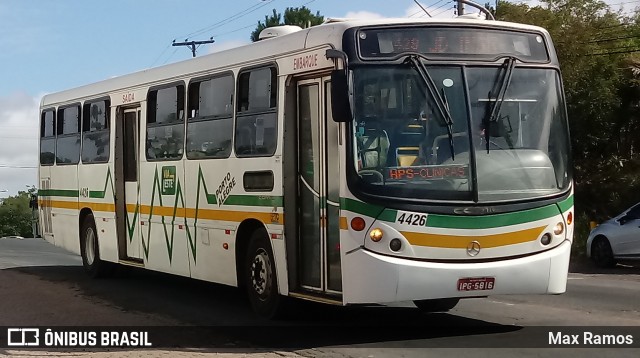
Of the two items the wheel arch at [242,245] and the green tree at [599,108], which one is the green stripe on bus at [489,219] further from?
the green tree at [599,108]

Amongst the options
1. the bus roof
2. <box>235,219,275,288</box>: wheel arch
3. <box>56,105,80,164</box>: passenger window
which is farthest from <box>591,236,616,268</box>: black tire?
<box>235,219,275,288</box>: wheel arch

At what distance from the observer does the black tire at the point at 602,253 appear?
2181 centimetres

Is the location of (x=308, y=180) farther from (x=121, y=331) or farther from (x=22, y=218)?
(x=22, y=218)

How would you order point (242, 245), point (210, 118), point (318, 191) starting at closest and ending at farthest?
point (318, 191) → point (242, 245) → point (210, 118)

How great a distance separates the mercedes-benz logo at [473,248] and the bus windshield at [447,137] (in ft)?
1.49

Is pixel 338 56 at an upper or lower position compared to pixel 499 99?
upper

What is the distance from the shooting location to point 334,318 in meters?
12.2

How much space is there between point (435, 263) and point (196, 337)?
114 inches

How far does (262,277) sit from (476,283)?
306 centimetres

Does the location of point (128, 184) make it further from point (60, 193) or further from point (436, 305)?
point (436, 305)

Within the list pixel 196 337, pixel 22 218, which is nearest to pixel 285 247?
pixel 196 337

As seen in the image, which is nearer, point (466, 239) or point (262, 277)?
point (466, 239)

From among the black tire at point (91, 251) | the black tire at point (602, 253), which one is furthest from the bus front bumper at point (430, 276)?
the black tire at point (602, 253)

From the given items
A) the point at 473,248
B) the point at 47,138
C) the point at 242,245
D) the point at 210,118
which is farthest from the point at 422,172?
the point at 47,138
